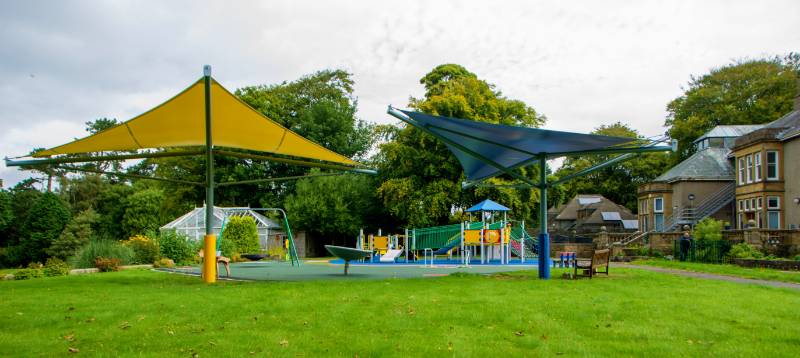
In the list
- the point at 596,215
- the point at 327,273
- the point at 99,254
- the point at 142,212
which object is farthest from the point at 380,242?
the point at 596,215

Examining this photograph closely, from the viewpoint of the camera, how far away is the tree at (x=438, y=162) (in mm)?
32656

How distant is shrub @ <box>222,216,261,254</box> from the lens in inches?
1160

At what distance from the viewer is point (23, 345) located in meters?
5.89

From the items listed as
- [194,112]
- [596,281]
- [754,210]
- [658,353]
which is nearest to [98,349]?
[658,353]

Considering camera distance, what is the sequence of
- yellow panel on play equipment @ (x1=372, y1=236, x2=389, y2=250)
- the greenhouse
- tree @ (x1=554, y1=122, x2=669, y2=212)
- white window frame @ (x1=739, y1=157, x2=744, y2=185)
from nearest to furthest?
1. yellow panel on play equipment @ (x1=372, y1=236, x2=389, y2=250)
2. white window frame @ (x1=739, y1=157, x2=744, y2=185)
3. the greenhouse
4. tree @ (x1=554, y1=122, x2=669, y2=212)

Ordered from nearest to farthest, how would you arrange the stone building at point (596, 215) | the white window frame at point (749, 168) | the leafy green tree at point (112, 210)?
the white window frame at point (749, 168) → the leafy green tree at point (112, 210) → the stone building at point (596, 215)

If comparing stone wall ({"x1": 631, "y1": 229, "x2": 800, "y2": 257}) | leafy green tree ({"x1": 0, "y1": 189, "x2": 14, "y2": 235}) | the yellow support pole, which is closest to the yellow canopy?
the yellow support pole

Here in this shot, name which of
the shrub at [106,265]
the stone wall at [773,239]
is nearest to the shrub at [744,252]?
the stone wall at [773,239]

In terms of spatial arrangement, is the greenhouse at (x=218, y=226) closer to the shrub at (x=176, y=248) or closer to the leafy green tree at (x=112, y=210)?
the shrub at (x=176, y=248)

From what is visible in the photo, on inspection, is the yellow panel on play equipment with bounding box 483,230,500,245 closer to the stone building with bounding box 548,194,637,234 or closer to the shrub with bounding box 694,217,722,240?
the shrub with bounding box 694,217,722,240

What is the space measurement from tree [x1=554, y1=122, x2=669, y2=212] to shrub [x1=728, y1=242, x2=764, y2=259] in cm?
3049

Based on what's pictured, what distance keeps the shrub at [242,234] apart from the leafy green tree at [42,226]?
21.8 metres

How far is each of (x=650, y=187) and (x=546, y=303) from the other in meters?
31.4

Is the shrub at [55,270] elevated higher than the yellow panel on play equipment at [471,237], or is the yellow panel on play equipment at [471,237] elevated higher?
the yellow panel on play equipment at [471,237]
